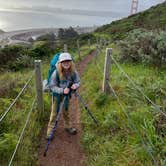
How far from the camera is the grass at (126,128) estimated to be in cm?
394

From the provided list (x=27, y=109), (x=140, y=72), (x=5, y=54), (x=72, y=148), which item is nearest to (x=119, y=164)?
(x=72, y=148)

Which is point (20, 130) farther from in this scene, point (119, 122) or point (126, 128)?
point (126, 128)

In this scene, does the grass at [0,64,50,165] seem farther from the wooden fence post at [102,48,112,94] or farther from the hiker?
the wooden fence post at [102,48,112,94]

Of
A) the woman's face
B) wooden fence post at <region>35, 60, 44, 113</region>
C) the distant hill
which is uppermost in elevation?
the woman's face

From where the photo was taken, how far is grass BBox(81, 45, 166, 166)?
3.94 metres

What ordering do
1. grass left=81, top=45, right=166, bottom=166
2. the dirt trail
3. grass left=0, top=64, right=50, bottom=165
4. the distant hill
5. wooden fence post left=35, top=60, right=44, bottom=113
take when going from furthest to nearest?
1. the distant hill
2. wooden fence post left=35, top=60, right=44, bottom=113
3. the dirt trail
4. grass left=0, top=64, right=50, bottom=165
5. grass left=81, top=45, right=166, bottom=166

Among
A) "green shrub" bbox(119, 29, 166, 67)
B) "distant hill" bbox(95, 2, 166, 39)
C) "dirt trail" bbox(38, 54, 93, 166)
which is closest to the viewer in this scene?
"dirt trail" bbox(38, 54, 93, 166)

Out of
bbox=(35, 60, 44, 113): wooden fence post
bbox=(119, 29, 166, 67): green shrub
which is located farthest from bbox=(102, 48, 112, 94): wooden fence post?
bbox=(119, 29, 166, 67): green shrub

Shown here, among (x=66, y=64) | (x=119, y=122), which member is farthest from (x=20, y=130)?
(x=119, y=122)

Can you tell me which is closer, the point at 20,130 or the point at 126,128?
the point at 126,128

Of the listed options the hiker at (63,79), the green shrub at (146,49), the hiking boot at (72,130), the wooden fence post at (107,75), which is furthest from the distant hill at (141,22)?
the hiker at (63,79)

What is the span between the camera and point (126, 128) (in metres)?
4.79

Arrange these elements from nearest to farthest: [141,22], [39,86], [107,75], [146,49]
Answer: [39,86] < [107,75] < [146,49] < [141,22]

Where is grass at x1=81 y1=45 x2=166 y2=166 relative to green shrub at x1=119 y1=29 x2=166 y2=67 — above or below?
below
